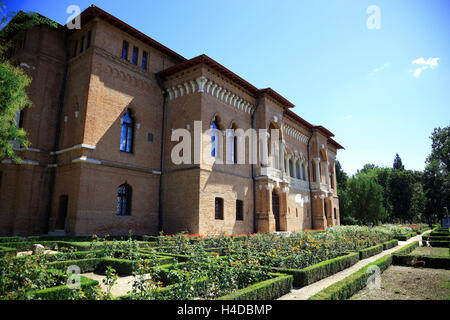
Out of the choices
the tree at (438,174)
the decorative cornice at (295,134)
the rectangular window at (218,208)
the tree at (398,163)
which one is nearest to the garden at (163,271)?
the rectangular window at (218,208)

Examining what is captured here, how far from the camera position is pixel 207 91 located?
1745 centimetres

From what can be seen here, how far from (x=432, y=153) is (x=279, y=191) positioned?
33.7m

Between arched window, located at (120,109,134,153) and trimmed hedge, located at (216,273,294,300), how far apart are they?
42.1 ft

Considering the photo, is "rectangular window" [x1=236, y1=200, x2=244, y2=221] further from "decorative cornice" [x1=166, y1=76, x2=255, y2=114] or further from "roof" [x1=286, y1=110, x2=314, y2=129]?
"roof" [x1=286, y1=110, x2=314, y2=129]

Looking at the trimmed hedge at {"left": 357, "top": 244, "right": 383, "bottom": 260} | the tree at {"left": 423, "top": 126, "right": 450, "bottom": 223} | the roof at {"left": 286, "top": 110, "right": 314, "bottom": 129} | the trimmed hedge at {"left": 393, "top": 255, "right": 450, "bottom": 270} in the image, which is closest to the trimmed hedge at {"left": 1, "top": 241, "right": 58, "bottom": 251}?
the trimmed hedge at {"left": 357, "top": 244, "right": 383, "bottom": 260}

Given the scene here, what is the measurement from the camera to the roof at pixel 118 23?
15.5 m

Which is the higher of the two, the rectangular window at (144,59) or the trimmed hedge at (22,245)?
the rectangular window at (144,59)

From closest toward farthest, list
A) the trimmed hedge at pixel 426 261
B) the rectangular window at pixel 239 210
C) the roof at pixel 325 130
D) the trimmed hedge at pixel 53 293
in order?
the trimmed hedge at pixel 53 293 < the trimmed hedge at pixel 426 261 < the rectangular window at pixel 239 210 < the roof at pixel 325 130

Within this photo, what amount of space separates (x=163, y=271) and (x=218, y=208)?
1074 cm

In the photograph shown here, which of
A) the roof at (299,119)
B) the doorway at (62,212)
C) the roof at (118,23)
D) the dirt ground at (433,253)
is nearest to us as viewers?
the dirt ground at (433,253)

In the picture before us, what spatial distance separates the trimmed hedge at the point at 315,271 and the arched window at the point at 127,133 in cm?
1232

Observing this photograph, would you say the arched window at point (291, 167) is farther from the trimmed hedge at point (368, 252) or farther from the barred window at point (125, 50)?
the barred window at point (125, 50)

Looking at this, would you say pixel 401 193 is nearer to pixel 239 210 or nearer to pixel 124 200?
pixel 239 210

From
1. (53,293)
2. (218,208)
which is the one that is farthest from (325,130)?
(53,293)
